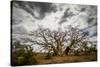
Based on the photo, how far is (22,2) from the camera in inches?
85.9

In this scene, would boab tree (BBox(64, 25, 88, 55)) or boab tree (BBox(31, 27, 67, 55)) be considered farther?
boab tree (BBox(64, 25, 88, 55))

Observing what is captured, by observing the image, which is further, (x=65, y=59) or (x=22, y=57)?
(x=65, y=59)

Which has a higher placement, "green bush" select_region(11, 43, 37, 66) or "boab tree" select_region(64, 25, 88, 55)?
"boab tree" select_region(64, 25, 88, 55)

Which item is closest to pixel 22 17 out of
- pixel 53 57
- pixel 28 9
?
pixel 28 9

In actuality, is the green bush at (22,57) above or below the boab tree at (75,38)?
below

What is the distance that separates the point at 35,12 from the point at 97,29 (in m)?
0.91

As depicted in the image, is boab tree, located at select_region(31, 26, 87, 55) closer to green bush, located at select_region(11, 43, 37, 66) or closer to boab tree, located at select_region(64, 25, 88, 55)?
boab tree, located at select_region(64, 25, 88, 55)

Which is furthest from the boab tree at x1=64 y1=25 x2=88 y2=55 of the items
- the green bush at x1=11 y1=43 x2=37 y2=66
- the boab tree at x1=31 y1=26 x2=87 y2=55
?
the green bush at x1=11 y1=43 x2=37 y2=66

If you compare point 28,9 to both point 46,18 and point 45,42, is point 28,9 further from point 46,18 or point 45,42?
point 45,42

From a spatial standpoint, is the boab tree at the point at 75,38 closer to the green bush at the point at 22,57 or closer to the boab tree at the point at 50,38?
the boab tree at the point at 50,38

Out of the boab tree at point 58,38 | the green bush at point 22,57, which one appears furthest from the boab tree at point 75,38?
the green bush at point 22,57

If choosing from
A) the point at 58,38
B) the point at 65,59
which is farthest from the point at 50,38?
the point at 65,59

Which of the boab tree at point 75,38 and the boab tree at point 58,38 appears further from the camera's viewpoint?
the boab tree at point 75,38

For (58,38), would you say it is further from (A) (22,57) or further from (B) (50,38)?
(A) (22,57)
